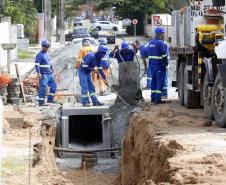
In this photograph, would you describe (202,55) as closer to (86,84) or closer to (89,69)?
(89,69)

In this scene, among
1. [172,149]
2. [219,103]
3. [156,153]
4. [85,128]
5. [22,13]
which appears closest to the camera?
[172,149]

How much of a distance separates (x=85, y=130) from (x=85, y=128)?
10cm

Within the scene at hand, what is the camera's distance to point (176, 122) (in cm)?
1495

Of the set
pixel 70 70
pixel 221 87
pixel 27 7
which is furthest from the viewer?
pixel 27 7

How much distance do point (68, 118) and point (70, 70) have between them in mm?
8476

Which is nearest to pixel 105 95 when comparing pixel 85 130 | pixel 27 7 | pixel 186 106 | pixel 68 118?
pixel 85 130

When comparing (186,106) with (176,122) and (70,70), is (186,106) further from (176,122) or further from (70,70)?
(70,70)

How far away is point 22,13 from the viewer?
5162cm

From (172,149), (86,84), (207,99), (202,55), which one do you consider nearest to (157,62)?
(86,84)

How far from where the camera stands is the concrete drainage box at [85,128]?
2018cm

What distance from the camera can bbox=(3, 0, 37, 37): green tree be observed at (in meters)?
48.9

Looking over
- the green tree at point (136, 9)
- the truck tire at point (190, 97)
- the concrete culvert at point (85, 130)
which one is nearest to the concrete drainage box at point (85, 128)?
the concrete culvert at point (85, 130)

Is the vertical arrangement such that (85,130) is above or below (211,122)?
below

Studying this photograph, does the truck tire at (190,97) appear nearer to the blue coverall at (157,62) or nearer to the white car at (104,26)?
the blue coverall at (157,62)
